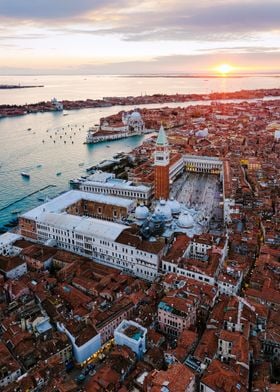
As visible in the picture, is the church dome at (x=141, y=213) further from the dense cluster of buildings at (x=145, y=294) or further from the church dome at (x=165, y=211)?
the church dome at (x=165, y=211)

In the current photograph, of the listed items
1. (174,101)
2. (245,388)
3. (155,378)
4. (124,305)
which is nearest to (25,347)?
(124,305)

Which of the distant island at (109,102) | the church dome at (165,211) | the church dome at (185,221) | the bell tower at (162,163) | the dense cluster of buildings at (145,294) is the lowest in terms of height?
the dense cluster of buildings at (145,294)

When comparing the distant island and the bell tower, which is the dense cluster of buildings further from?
the distant island

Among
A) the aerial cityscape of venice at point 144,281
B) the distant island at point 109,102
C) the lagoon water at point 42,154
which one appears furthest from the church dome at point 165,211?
the distant island at point 109,102

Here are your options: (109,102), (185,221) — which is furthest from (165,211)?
(109,102)

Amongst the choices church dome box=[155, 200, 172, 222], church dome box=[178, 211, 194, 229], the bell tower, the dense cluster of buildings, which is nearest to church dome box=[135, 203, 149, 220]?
the dense cluster of buildings

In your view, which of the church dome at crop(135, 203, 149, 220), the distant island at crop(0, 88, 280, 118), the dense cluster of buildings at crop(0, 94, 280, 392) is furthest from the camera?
the distant island at crop(0, 88, 280, 118)

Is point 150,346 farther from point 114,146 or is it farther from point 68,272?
point 114,146

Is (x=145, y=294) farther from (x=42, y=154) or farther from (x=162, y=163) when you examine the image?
(x=42, y=154)

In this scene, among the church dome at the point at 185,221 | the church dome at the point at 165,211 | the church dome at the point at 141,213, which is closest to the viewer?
the church dome at the point at 185,221
